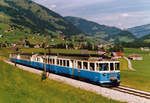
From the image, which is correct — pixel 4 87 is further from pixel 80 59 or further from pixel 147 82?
pixel 147 82

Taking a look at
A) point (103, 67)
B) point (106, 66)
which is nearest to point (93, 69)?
point (103, 67)

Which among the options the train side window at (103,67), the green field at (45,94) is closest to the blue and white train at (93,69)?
the train side window at (103,67)

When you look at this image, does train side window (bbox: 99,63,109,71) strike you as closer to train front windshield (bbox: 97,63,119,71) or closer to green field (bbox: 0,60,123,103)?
train front windshield (bbox: 97,63,119,71)

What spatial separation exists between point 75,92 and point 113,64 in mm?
5873

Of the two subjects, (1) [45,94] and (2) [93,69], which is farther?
(2) [93,69]

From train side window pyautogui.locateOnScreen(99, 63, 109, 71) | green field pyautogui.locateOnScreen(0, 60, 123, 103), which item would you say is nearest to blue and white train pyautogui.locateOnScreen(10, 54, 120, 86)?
train side window pyautogui.locateOnScreen(99, 63, 109, 71)

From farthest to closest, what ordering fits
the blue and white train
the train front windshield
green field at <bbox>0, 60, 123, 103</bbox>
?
the train front windshield < the blue and white train < green field at <bbox>0, 60, 123, 103</bbox>

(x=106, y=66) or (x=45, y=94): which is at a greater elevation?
(x=106, y=66)

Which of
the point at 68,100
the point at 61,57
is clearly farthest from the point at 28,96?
the point at 61,57

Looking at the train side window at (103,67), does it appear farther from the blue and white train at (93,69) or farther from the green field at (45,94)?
the green field at (45,94)

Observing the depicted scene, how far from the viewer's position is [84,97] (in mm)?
23281

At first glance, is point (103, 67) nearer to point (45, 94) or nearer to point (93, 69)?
point (93, 69)

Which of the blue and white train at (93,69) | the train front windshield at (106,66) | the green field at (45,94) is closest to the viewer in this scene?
the green field at (45,94)

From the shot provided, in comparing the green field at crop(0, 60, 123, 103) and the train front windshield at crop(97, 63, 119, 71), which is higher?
the train front windshield at crop(97, 63, 119, 71)
